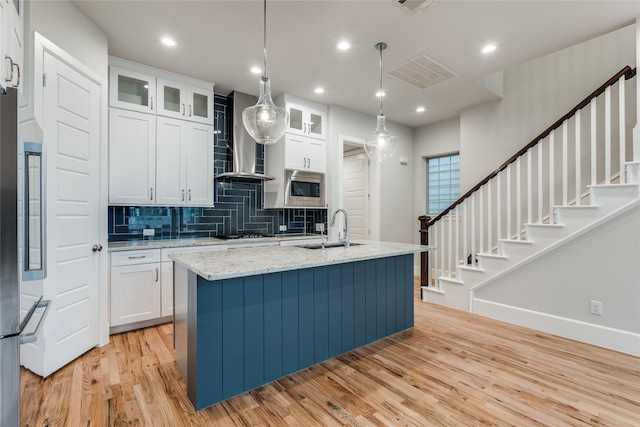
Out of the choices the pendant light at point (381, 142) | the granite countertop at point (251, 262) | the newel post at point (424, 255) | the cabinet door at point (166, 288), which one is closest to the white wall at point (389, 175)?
the newel post at point (424, 255)

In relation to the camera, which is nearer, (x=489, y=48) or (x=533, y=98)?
(x=489, y=48)

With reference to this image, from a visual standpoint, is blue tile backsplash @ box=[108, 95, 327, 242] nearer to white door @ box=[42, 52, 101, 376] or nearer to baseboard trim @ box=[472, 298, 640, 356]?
white door @ box=[42, 52, 101, 376]

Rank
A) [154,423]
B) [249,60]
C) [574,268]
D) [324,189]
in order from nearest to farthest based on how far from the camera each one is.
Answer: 1. [154,423]
2. [574,268]
3. [249,60]
4. [324,189]

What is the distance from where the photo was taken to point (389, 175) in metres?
5.55

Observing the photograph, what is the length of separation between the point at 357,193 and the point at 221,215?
2642 mm

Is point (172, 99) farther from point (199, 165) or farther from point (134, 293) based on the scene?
point (134, 293)

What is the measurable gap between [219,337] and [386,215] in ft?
13.4

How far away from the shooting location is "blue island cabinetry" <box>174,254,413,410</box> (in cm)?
189

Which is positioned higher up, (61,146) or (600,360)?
(61,146)

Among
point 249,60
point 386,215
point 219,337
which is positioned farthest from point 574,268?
point 249,60

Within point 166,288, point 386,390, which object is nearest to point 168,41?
point 166,288

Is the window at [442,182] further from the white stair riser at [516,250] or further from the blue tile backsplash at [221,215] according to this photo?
the blue tile backsplash at [221,215]

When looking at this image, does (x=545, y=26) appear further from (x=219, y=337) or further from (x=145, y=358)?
(x=145, y=358)

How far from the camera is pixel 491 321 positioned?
3.43 m
